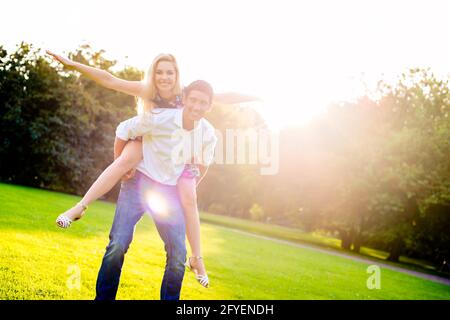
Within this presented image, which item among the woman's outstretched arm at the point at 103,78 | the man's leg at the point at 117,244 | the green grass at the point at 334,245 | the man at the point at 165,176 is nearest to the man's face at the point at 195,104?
the man at the point at 165,176

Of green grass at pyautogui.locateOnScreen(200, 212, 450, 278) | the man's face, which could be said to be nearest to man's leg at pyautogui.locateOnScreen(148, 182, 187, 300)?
the man's face

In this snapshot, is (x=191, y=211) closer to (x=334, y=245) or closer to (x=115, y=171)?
(x=115, y=171)

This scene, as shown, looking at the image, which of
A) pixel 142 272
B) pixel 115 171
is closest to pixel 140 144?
pixel 115 171

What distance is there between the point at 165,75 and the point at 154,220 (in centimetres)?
128

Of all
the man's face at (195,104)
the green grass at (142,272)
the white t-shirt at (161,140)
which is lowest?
the green grass at (142,272)

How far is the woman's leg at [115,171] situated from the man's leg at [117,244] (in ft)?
0.65

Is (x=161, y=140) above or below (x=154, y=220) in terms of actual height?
above

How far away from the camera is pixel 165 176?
4.17 metres

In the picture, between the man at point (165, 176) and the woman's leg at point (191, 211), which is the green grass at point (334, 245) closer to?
the woman's leg at point (191, 211)

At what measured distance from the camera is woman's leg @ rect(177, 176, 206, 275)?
13.9 ft

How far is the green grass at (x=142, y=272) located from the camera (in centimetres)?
619
